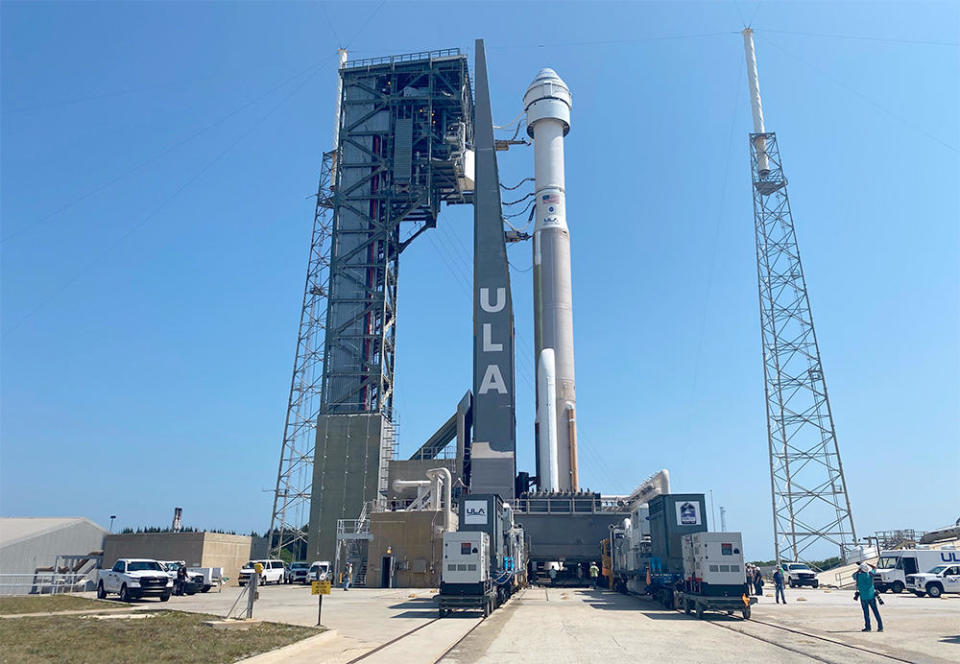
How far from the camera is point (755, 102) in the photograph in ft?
217

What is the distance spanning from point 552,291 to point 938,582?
109 feet

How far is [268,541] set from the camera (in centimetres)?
5950

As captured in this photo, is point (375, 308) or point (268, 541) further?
point (375, 308)

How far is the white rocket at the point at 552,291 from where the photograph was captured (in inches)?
2173

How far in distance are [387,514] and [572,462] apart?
16608mm

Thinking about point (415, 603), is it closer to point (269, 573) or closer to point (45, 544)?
point (269, 573)

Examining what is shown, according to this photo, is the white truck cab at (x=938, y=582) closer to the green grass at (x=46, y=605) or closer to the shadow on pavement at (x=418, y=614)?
the shadow on pavement at (x=418, y=614)

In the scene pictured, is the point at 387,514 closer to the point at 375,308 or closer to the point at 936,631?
the point at 375,308

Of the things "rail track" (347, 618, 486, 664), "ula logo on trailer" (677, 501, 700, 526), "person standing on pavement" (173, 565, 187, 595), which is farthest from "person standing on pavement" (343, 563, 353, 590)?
"rail track" (347, 618, 486, 664)

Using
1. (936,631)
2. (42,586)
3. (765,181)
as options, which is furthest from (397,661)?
(765,181)

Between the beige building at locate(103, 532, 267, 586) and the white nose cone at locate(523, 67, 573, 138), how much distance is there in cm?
4355

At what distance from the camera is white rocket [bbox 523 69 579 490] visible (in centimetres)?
5519

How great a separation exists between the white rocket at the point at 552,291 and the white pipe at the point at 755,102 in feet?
58.3

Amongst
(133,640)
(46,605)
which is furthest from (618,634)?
(46,605)
